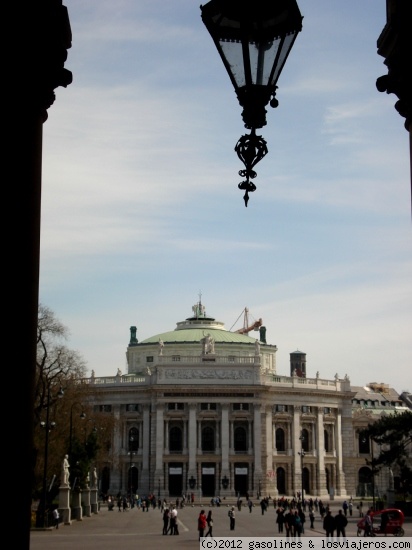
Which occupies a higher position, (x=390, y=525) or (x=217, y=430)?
(x=217, y=430)

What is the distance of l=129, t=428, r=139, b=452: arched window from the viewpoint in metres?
126

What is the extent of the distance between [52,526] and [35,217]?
5317 centimetres

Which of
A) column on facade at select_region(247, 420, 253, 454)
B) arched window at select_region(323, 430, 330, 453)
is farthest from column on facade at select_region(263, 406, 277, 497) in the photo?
arched window at select_region(323, 430, 330, 453)

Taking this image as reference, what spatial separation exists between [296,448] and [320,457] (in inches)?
165

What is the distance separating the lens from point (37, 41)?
8.12 m

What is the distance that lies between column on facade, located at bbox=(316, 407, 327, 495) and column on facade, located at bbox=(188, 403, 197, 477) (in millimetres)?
17419

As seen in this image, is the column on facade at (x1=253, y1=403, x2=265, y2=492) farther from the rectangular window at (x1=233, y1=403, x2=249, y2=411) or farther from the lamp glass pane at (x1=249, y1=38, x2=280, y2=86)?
the lamp glass pane at (x1=249, y1=38, x2=280, y2=86)

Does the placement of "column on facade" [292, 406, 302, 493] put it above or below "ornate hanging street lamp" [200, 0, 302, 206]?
above

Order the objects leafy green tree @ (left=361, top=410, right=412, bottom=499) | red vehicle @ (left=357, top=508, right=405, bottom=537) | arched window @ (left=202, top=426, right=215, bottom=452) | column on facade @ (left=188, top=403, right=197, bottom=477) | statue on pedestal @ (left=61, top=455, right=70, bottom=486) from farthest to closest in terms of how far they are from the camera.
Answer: arched window @ (left=202, top=426, right=215, bottom=452) → column on facade @ (left=188, top=403, right=197, bottom=477) → leafy green tree @ (left=361, top=410, right=412, bottom=499) → statue on pedestal @ (left=61, top=455, right=70, bottom=486) → red vehicle @ (left=357, top=508, right=405, bottom=537)

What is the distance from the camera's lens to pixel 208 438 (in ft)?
416

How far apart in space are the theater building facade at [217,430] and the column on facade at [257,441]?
132 millimetres

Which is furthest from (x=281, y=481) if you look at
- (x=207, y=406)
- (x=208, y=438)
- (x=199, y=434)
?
(x=207, y=406)

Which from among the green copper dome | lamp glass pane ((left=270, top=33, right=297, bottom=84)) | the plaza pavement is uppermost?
the green copper dome

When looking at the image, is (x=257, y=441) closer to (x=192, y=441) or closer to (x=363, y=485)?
(x=192, y=441)
